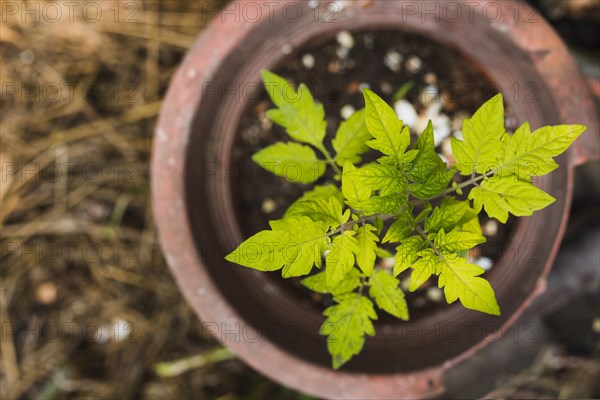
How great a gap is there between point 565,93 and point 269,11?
609 millimetres

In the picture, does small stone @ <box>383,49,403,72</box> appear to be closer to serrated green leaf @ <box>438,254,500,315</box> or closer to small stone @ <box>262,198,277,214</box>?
small stone @ <box>262,198,277,214</box>

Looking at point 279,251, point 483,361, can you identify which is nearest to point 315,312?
point 483,361

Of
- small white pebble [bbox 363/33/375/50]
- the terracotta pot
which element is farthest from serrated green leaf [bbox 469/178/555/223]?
small white pebble [bbox 363/33/375/50]

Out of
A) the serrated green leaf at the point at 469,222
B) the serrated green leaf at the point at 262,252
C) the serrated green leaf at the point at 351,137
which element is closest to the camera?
the serrated green leaf at the point at 262,252

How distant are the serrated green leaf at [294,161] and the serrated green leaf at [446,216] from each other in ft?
0.80

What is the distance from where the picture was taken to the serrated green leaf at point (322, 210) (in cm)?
92

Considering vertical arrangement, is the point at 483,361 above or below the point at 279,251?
below

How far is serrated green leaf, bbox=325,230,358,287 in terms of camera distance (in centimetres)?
91

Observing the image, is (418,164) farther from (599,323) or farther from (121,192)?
(121,192)

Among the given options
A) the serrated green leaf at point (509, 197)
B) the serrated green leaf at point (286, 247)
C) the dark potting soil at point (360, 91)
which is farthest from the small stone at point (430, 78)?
the serrated green leaf at point (286, 247)

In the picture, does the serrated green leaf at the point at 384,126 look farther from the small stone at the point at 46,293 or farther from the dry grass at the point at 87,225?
the small stone at the point at 46,293

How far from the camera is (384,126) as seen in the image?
2.92 ft

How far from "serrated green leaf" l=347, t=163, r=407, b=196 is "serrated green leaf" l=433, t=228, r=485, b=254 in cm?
10

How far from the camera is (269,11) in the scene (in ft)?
4.02
